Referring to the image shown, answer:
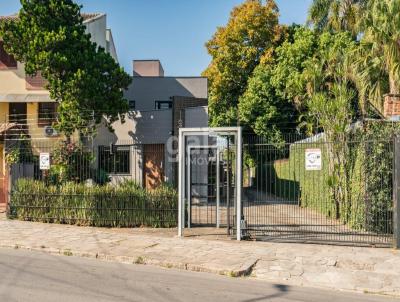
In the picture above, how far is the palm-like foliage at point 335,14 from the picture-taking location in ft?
90.0

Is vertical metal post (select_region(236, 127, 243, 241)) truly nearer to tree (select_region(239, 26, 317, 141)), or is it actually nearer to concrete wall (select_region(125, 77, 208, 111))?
concrete wall (select_region(125, 77, 208, 111))

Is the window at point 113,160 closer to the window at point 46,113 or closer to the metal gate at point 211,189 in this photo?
the metal gate at point 211,189

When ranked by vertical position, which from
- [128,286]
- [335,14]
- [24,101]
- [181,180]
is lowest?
[128,286]

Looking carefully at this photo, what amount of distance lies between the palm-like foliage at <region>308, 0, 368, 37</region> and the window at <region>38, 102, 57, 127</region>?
53.6ft

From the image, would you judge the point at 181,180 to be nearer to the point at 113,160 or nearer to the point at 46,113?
the point at 113,160

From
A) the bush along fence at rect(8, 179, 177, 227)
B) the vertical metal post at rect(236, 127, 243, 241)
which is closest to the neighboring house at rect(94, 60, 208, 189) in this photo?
the bush along fence at rect(8, 179, 177, 227)

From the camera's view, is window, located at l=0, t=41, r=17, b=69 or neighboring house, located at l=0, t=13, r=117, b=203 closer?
neighboring house, located at l=0, t=13, r=117, b=203

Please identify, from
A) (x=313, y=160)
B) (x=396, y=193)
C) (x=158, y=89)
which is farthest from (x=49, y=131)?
(x=396, y=193)

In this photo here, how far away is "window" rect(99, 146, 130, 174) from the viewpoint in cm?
1572

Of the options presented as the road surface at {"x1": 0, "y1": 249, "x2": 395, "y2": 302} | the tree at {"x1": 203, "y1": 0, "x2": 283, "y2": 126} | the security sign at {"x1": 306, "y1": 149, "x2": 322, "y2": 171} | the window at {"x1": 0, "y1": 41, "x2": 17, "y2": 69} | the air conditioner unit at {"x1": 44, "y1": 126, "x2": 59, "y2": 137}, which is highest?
the tree at {"x1": 203, "y1": 0, "x2": 283, "y2": 126}

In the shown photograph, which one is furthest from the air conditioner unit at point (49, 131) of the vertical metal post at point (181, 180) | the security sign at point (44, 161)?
the vertical metal post at point (181, 180)

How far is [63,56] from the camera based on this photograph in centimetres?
1681

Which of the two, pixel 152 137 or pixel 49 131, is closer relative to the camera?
pixel 49 131

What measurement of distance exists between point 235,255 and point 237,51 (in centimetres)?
2636
